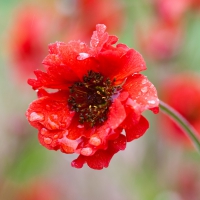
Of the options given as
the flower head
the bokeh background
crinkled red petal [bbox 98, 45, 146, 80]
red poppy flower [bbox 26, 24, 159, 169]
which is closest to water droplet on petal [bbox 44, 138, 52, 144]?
red poppy flower [bbox 26, 24, 159, 169]

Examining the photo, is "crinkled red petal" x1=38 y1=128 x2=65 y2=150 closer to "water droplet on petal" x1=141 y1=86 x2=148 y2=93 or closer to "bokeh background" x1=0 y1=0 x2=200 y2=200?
"water droplet on petal" x1=141 y1=86 x2=148 y2=93

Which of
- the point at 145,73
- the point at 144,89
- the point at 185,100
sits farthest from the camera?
the point at 145,73

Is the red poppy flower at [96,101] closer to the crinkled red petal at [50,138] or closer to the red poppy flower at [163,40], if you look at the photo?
the crinkled red petal at [50,138]

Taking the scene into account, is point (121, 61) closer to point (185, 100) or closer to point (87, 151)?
point (87, 151)

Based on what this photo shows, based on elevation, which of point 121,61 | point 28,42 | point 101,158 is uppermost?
point 28,42

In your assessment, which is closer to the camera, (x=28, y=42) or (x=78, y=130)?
(x=78, y=130)

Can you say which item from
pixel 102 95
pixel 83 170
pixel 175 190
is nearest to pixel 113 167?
pixel 83 170

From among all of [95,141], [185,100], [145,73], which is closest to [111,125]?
[95,141]
